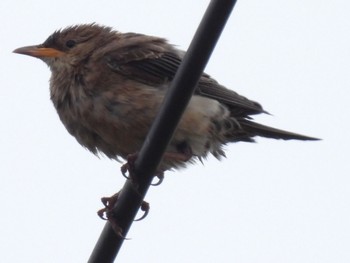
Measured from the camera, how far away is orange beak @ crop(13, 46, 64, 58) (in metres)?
7.37

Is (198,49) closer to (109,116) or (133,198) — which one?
(133,198)

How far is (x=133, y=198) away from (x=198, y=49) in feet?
3.24

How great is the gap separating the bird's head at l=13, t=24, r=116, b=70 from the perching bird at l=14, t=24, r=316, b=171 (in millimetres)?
13

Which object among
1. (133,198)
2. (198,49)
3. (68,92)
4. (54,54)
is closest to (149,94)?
(68,92)

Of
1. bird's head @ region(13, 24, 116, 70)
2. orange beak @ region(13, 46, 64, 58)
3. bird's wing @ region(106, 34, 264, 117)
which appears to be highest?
bird's wing @ region(106, 34, 264, 117)

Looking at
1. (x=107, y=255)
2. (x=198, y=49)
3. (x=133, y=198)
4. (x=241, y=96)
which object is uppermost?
(x=198, y=49)

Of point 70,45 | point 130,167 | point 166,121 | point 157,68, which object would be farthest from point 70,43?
point 166,121

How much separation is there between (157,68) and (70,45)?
1095 millimetres

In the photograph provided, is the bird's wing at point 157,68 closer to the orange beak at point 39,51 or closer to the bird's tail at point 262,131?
the bird's tail at point 262,131

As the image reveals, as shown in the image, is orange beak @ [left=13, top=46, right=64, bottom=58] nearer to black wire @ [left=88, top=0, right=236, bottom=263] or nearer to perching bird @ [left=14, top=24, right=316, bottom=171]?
perching bird @ [left=14, top=24, right=316, bottom=171]

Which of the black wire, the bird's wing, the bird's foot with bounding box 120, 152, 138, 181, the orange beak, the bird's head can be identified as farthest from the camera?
the orange beak

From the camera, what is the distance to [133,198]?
14.4ft

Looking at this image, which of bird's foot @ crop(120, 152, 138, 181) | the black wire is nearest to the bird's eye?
bird's foot @ crop(120, 152, 138, 181)

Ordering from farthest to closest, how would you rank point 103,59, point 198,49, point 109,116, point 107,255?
point 103,59 < point 109,116 < point 107,255 < point 198,49
